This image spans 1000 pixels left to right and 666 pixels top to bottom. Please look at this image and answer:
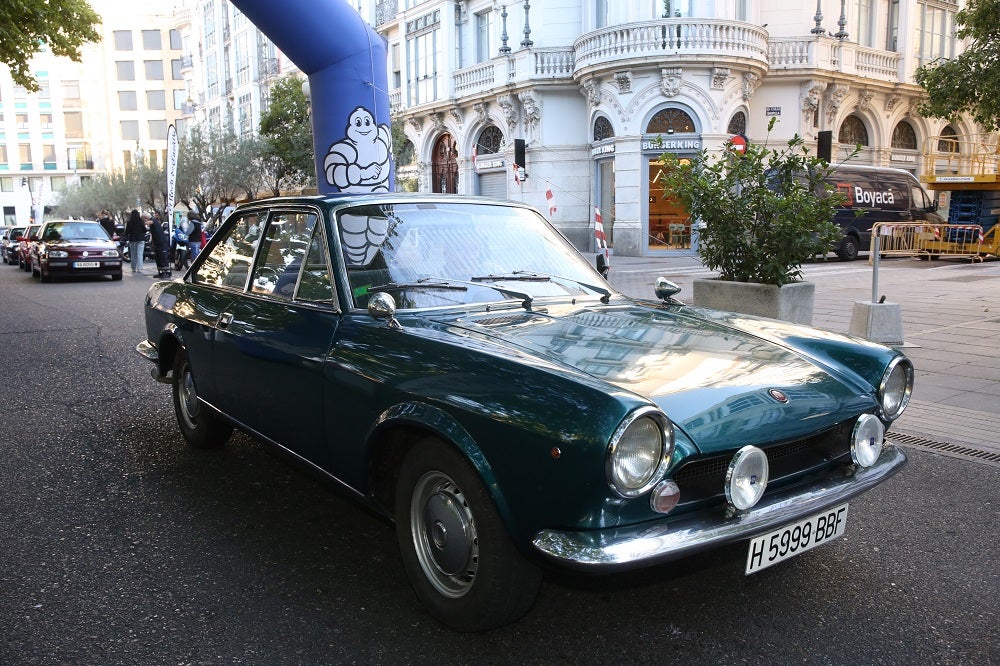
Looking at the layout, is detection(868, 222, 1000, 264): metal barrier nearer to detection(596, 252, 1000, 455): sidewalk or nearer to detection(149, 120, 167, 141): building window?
detection(596, 252, 1000, 455): sidewalk

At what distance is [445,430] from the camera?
8.59ft

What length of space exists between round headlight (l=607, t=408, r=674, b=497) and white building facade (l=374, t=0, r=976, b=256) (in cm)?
2015

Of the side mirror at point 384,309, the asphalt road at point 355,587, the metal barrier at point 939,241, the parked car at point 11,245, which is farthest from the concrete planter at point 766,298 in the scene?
the parked car at point 11,245

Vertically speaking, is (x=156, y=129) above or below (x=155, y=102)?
below

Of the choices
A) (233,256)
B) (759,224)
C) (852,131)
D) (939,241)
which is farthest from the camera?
(852,131)

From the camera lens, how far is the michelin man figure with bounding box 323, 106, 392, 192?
8.88 metres

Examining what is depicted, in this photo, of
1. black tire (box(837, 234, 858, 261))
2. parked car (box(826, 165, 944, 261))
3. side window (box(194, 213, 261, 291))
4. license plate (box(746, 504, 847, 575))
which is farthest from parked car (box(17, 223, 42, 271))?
license plate (box(746, 504, 847, 575))

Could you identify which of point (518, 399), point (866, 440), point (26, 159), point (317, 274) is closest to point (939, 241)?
point (866, 440)

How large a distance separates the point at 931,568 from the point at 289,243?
10.6 feet

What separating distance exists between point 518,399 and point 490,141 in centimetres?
2893

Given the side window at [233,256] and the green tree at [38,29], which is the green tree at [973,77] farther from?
the green tree at [38,29]

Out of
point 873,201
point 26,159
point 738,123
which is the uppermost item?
point 26,159

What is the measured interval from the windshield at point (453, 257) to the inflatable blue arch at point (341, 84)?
455cm

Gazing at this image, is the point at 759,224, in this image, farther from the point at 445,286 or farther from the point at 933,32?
the point at 933,32
